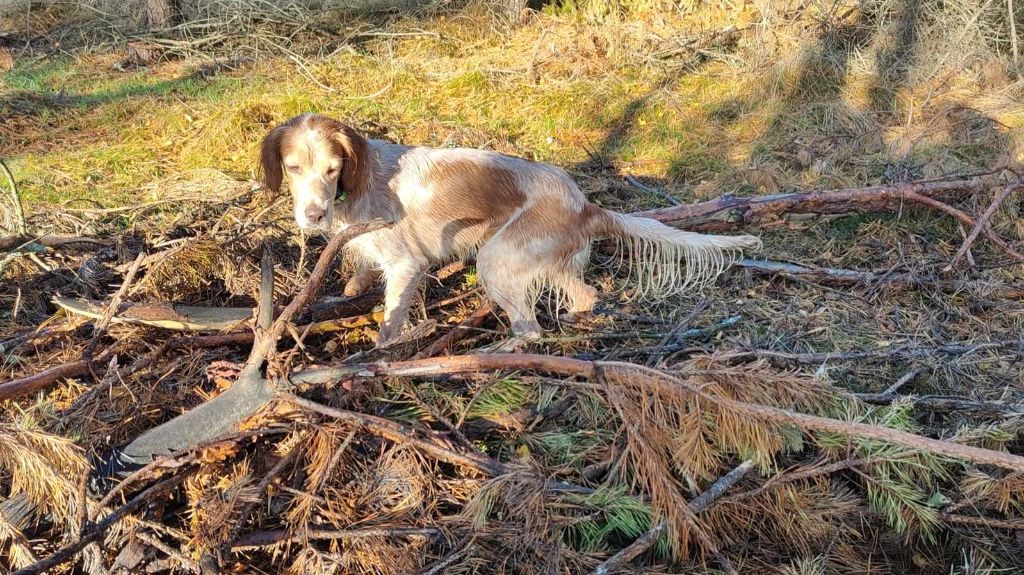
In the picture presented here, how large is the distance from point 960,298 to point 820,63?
368 centimetres

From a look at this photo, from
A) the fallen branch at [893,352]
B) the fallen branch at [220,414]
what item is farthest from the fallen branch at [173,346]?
the fallen branch at [893,352]

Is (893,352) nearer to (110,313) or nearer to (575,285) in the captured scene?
(575,285)

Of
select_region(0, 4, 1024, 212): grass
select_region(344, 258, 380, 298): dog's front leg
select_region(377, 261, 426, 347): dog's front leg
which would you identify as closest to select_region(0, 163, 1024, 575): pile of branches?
select_region(377, 261, 426, 347): dog's front leg

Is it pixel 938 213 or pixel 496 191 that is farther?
pixel 938 213

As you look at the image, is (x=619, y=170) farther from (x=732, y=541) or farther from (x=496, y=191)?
(x=732, y=541)

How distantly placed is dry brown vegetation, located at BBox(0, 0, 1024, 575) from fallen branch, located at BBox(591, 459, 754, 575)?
0.04ft

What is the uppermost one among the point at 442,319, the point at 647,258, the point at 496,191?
the point at 496,191

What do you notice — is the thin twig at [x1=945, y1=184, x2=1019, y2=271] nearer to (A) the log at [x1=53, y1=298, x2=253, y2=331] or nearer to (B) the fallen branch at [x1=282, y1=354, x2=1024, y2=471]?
(B) the fallen branch at [x1=282, y1=354, x2=1024, y2=471]

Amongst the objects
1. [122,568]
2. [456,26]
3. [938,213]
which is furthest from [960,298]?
[456,26]

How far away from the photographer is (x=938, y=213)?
13.8 ft

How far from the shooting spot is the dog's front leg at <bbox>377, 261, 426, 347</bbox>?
10.7ft

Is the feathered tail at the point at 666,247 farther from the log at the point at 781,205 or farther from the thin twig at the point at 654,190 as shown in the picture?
the thin twig at the point at 654,190

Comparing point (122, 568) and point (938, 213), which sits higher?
point (938, 213)

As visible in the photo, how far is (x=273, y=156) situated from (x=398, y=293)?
889 mm
